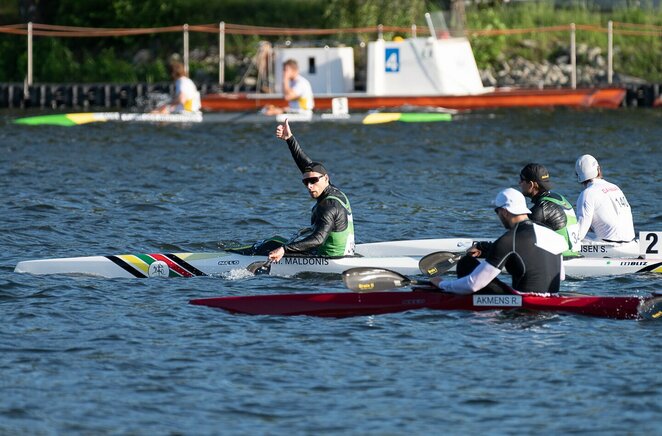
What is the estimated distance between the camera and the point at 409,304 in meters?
12.8

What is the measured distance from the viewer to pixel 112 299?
1361 centimetres

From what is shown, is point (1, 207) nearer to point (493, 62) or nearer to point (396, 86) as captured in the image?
point (396, 86)

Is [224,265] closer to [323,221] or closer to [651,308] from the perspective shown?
[323,221]

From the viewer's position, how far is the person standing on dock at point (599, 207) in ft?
48.1

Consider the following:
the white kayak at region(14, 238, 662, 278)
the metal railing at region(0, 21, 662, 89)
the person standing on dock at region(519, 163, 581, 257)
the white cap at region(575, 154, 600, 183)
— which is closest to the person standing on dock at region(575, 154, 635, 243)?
the white cap at region(575, 154, 600, 183)

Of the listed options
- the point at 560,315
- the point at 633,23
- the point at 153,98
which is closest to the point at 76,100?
the point at 153,98

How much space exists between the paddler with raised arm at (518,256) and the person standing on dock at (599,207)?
252 centimetres

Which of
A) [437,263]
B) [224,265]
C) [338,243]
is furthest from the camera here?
[224,265]

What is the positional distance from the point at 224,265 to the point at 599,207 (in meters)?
4.22

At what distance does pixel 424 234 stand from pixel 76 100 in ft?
65.8

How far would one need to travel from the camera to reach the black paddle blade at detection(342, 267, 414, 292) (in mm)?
12844

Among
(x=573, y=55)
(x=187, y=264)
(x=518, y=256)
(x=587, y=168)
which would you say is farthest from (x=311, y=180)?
(x=573, y=55)

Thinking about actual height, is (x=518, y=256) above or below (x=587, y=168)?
below

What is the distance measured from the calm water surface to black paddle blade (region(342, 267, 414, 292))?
1.23 feet
